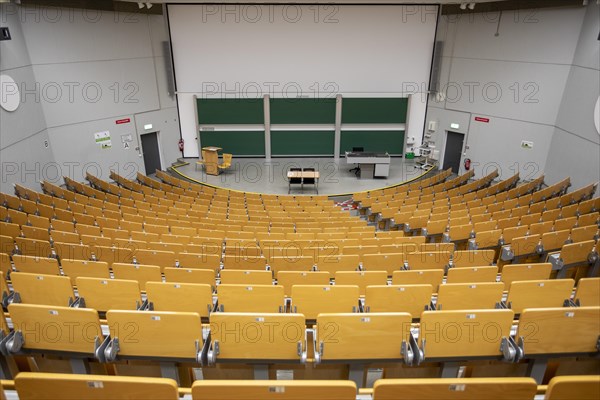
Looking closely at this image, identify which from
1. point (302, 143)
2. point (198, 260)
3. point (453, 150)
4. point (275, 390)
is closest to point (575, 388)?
point (275, 390)

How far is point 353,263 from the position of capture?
5.82 metres

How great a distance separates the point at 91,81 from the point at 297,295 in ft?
40.7

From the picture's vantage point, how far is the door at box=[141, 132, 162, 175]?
1530cm

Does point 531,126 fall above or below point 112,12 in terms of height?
below

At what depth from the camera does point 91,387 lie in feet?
7.83

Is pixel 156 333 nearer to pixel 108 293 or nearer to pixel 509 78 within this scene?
pixel 108 293

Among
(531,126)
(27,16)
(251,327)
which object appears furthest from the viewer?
(531,126)

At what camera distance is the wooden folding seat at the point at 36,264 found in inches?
197

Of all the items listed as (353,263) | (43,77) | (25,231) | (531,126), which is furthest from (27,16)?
(531,126)

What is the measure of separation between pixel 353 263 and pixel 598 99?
29.8 ft

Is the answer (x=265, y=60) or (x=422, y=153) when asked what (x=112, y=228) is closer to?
(x=265, y=60)

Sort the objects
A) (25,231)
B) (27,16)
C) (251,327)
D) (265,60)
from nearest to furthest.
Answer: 1. (251,327)
2. (25,231)
3. (27,16)
4. (265,60)

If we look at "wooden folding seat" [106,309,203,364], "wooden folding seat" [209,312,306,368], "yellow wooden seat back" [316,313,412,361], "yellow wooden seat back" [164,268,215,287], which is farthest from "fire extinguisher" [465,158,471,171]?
"wooden folding seat" [106,309,203,364]

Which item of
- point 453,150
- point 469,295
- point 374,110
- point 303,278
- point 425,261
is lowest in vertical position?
point 453,150
